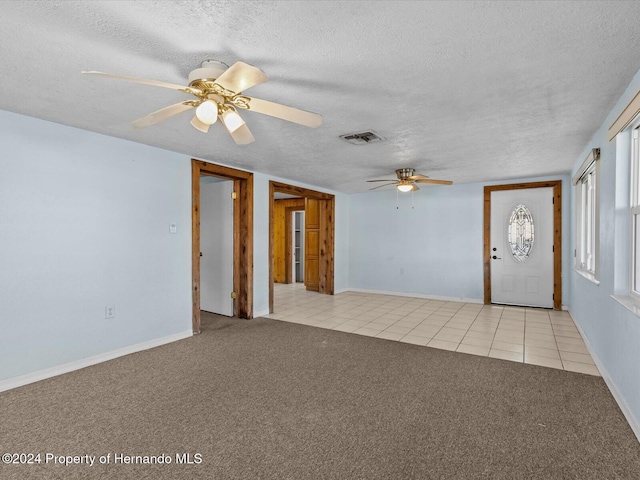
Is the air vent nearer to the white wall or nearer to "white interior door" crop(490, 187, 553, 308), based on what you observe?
the white wall

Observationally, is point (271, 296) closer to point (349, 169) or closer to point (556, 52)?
point (349, 169)

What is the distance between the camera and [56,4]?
1.48 meters

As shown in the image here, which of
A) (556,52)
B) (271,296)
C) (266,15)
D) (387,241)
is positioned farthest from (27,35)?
(387,241)

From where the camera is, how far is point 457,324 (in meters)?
4.73

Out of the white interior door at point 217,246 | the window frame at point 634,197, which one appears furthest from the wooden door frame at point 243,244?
the window frame at point 634,197

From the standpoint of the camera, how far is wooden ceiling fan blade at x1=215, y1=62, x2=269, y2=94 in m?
1.59

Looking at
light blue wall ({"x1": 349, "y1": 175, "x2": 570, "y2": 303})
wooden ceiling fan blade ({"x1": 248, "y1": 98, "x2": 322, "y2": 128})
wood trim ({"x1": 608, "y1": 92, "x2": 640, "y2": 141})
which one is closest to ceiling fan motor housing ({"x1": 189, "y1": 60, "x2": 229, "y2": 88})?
wooden ceiling fan blade ({"x1": 248, "y1": 98, "x2": 322, "y2": 128})

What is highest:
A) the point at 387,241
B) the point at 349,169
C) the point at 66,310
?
the point at 349,169

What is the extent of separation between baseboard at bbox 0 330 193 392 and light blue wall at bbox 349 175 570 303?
4334 millimetres

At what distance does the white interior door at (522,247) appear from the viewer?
18.5ft

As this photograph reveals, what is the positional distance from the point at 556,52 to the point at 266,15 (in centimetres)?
152

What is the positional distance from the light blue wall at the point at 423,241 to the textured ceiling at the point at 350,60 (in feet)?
9.73

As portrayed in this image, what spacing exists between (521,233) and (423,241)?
5.51ft

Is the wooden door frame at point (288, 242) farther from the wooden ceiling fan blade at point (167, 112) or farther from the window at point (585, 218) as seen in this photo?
the wooden ceiling fan blade at point (167, 112)
